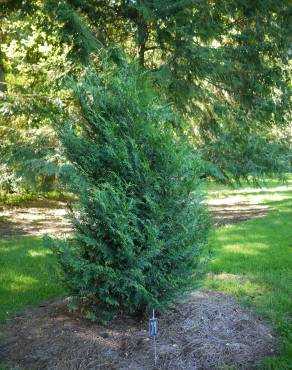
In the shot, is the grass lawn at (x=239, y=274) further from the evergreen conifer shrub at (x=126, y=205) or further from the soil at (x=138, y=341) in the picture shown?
the evergreen conifer shrub at (x=126, y=205)

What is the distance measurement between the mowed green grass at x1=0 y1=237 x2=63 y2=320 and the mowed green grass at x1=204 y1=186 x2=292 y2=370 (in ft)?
7.12

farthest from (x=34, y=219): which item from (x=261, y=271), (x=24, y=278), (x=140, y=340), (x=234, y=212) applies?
(x=140, y=340)

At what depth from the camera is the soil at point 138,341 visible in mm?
3754

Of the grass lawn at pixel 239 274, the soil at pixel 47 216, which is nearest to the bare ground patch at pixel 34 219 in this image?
the soil at pixel 47 216

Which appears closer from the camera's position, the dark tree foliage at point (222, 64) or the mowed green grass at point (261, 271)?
the mowed green grass at point (261, 271)

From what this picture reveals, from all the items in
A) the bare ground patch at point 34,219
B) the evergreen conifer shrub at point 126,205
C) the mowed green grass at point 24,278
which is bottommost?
the mowed green grass at point 24,278

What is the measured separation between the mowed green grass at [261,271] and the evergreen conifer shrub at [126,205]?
0.90 metres

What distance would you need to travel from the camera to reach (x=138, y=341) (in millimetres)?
4023

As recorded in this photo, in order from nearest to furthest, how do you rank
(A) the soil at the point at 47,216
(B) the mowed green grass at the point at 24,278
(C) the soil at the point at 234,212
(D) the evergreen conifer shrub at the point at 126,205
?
(D) the evergreen conifer shrub at the point at 126,205, (B) the mowed green grass at the point at 24,278, (A) the soil at the point at 47,216, (C) the soil at the point at 234,212

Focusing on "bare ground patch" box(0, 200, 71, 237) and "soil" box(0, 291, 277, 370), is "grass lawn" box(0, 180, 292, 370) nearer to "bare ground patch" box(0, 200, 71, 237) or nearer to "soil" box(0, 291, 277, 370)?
"soil" box(0, 291, 277, 370)

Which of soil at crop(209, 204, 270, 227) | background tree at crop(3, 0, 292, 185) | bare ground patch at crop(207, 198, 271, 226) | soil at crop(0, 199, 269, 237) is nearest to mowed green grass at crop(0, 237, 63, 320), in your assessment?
soil at crop(0, 199, 269, 237)

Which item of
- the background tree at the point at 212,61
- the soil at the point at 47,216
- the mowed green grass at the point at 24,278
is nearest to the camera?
the mowed green grass at the point at 24,278

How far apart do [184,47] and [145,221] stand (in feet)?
16.5

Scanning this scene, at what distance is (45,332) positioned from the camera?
166 inches
